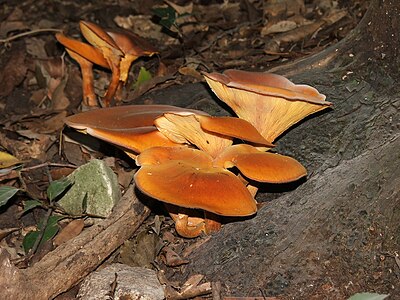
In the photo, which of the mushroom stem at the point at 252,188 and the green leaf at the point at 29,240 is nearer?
the mushroom stem at the point at 252,188

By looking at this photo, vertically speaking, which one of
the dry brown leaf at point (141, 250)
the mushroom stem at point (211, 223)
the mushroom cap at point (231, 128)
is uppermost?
the mushroom cap at point (231, 128)

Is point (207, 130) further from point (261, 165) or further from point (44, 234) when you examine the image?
point (44, 234)

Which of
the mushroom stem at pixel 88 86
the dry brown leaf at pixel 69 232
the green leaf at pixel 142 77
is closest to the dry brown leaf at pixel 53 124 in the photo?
the mushroom stem at pixel 88 86

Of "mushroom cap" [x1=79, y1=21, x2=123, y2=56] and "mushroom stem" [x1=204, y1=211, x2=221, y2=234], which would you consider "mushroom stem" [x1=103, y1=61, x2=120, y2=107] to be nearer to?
"mushroom cap" [x1=79, y1=21, x2=123, y2=56]

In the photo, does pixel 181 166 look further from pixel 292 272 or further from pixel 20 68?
pixel 20 68

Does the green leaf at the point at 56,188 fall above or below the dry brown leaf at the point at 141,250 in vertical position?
above

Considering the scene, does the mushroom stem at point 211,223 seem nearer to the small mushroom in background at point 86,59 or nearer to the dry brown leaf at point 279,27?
the small mushroom in background at point 86,59

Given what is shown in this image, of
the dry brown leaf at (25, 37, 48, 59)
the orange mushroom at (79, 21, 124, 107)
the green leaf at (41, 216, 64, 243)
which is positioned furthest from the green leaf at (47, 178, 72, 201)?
the dry brown leaf at (25, 37, 48, 59)
